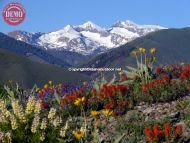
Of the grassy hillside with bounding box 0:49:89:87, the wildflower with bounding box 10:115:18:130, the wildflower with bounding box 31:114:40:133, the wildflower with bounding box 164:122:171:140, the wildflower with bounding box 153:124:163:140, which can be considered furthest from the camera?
the grassy hillside with bounding box 0:49:89:87

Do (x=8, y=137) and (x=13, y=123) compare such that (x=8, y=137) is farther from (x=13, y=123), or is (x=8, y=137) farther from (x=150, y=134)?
(x=150, y=134)

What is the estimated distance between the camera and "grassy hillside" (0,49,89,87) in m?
165

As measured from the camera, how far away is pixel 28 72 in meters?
177

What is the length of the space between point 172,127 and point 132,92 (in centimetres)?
312

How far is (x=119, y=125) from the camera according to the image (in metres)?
11.5

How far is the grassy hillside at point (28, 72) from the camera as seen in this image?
16462 cm

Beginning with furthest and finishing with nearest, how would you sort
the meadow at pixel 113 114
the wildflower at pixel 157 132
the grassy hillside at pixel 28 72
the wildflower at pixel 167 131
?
the grassy hillside at pixel 28 72, the wildflower at pixel 167 131, the wildflower at pixel 157 132, the meadow at pixel 113 114

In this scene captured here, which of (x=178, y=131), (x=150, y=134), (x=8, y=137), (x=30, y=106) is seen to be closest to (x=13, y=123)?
(x=8, y=137)

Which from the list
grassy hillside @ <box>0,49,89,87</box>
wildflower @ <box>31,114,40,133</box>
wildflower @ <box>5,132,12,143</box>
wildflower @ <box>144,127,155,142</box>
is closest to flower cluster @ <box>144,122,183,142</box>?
wildflower @ <box>144,127,155,142</box>

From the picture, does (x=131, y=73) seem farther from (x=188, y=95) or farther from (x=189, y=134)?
(x=189, y=134)

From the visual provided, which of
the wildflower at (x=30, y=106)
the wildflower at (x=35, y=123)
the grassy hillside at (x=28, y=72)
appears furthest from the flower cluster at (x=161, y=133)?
the grassy hillside at (x=28, y=72)

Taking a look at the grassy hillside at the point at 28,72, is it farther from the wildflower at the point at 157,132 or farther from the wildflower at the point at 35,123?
the wildflower at the point at 35,123

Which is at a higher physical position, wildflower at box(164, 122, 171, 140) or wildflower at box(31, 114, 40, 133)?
wildflower at box(31, 114, 40, 133)

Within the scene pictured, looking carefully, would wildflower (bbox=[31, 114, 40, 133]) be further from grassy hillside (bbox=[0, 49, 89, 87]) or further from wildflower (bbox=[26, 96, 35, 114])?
grassy hillside (bbox=[0, 49, 89, 87])
